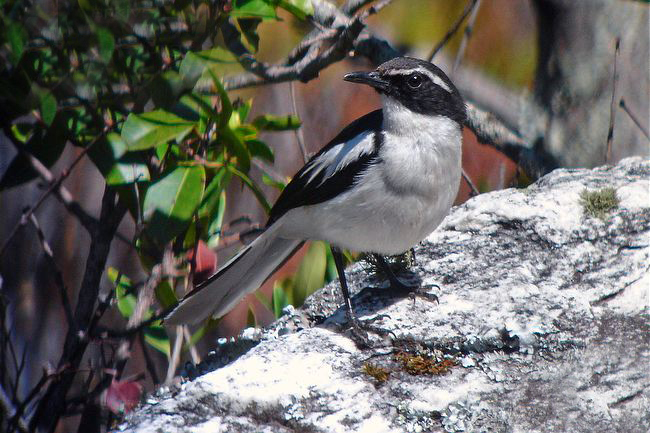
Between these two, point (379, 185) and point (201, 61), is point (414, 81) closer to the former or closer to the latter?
point (379, 185)

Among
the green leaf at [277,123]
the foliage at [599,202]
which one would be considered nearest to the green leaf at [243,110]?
the green leaf at [277,123]

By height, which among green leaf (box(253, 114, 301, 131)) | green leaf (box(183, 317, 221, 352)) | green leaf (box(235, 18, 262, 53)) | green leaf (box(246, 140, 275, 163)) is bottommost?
green leaf (box(183, 317, 221, 352))

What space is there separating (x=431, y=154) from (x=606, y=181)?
2.83 ft

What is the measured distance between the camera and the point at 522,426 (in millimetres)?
2400

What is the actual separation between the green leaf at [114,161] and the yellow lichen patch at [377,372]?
1.22 metres

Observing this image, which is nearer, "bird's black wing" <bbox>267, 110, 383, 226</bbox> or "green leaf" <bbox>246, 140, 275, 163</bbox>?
"bird's black wing" <bbox>267, 110, 383, 226</bbox>

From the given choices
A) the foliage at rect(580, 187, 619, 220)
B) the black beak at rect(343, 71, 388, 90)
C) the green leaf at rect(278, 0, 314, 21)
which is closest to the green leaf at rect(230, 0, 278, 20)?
the green leaf at rect(278, 0, 314, 21)

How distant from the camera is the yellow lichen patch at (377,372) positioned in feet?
8.63

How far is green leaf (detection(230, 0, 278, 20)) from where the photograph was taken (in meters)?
3.07

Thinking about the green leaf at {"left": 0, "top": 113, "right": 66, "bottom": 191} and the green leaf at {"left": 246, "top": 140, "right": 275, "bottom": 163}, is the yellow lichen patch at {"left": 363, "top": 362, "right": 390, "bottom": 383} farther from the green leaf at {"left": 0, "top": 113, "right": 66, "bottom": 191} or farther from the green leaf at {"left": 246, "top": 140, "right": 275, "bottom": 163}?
the green leaf at {"left": 0, "top": 113, "right": 66, "bottom": 191}

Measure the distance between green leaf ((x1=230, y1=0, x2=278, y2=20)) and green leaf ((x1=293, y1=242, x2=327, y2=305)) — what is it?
1.33 meters

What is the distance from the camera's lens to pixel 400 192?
10.6 ft

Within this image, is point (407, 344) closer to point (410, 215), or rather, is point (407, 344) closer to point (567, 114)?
point (410, 215)

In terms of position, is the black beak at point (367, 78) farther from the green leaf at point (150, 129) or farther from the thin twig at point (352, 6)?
the thin twig at point (352, 6)
